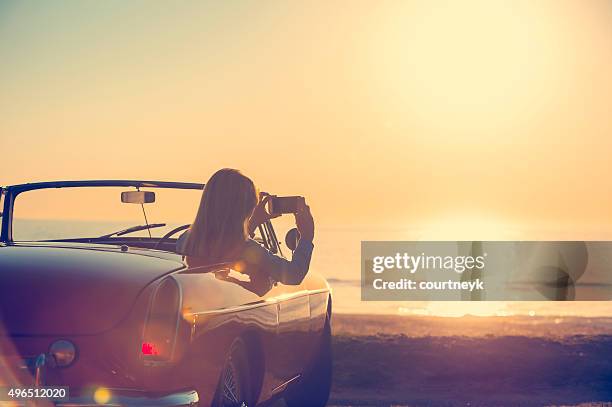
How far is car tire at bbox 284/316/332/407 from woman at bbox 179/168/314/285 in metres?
2.11

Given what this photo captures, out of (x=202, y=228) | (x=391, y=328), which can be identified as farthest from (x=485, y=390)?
(x=391, y=328)

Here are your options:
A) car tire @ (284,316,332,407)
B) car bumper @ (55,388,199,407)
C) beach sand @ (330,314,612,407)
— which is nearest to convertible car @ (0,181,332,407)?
car bumper @ (55,388,199,407)

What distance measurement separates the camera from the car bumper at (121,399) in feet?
19.2

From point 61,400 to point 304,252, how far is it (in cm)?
236

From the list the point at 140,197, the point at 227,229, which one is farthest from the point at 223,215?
the point at 140,197

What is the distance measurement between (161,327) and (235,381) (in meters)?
1.05

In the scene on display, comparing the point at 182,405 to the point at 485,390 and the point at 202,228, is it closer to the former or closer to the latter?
the point at 202,228

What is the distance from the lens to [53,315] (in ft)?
19.8

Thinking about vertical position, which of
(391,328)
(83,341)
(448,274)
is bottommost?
(448,274)

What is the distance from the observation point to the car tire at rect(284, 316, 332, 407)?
9.52 meters

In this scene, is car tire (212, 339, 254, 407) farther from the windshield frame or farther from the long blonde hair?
the windshield frame

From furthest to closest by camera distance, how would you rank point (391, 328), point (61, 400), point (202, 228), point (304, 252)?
point (391, 328), point (304, 252), point (202, 228), point (61, 400)

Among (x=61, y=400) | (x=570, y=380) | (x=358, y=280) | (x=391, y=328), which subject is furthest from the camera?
(x=358, y=280)

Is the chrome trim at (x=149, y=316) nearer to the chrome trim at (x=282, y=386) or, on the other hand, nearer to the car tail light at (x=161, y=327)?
the car tail light at (x=161, y=327)
